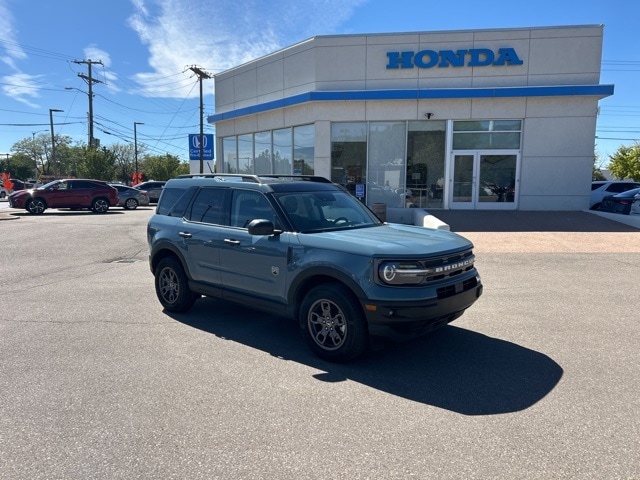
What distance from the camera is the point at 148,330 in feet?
17.7

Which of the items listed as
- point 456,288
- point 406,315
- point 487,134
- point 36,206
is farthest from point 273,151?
point 406,315

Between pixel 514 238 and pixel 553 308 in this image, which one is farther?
pixel 514 238

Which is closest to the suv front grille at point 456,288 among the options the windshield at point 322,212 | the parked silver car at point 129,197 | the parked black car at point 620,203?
the windshield at point 322,212

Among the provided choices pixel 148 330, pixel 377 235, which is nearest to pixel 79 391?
pixel 148 330

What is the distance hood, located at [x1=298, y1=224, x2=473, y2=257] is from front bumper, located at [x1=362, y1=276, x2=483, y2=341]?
430mm

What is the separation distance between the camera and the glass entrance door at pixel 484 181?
17.6 metres

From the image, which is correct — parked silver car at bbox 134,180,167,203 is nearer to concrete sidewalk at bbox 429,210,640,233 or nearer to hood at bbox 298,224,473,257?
concrete sidewalk at bbox 429,210,640,233

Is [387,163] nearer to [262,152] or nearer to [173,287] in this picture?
[262,152]

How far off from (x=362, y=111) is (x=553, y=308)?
1336cm

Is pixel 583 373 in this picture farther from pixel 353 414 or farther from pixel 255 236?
pixel 255 236

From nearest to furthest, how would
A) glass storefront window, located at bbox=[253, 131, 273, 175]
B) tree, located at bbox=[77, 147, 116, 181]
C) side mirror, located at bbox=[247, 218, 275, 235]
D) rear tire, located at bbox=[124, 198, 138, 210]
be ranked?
side mirror, located at bbox=[247, 218, 275, 235] < glass storefront window, located at bbox=[253, 131, 273, 175] < rear tire, located at bbox=[124, 198, 138, 210] < tree, located at bbox=[77, 147, 116, 181]

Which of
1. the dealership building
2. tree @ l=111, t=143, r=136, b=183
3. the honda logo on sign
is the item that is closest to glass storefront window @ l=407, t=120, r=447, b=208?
the dealership building

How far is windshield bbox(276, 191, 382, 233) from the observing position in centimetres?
491

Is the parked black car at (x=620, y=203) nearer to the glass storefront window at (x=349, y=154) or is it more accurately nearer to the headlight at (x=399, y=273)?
the glass storefront window at (x=349, y=154)
